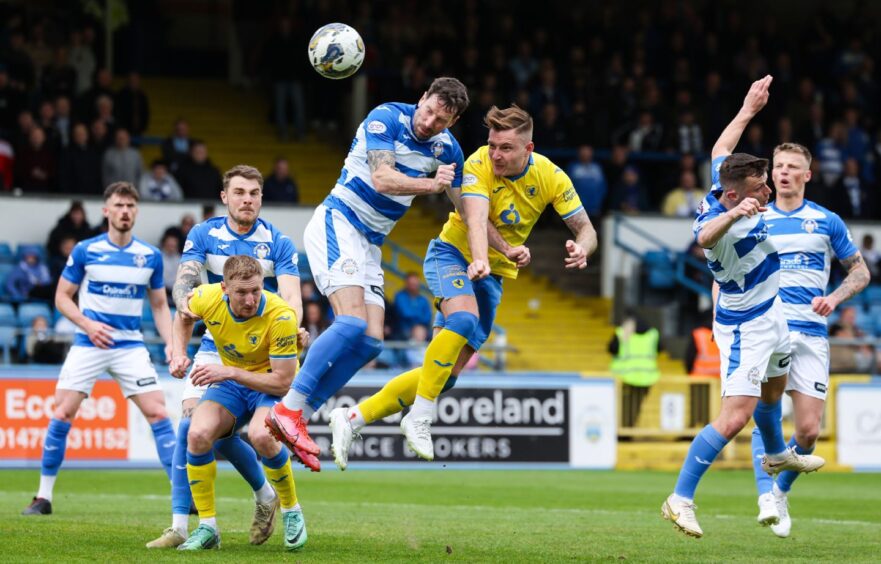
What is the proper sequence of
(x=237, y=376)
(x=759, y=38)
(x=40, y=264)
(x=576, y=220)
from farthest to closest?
1. (x=759, y=38)
2. (x=40, y=264)
3. (x=576, y=220)
4. (x=237, y=376)

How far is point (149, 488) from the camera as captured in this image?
15.2 m

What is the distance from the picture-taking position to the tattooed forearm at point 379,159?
988 cm

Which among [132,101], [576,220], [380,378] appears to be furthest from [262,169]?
[576,220]

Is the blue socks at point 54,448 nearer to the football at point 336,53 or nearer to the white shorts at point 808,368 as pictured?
the football at point 336,53

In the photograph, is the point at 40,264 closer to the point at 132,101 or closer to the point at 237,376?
the point at 132,101

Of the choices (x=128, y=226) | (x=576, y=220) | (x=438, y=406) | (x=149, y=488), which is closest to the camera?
(x=576, y=220)

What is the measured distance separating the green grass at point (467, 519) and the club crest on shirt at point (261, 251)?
1966 mm

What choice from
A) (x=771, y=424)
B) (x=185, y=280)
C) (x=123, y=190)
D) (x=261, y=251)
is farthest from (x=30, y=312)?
(x=771, y=424)

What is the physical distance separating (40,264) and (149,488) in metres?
5.90

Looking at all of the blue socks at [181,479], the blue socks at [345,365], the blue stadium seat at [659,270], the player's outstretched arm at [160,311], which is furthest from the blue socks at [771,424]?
the blue stadium seat at [659,270]

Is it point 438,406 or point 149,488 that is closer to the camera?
point 149,488

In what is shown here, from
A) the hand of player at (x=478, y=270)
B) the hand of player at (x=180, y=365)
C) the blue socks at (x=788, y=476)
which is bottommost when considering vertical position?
the blue socks at (x=788, y=476)

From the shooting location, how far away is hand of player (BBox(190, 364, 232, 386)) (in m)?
9.24

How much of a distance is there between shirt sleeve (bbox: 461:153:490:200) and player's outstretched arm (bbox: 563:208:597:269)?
2.24 feet
